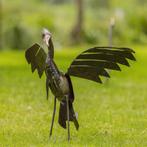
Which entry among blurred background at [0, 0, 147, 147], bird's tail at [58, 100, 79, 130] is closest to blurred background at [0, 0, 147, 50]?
blurred background at [0, 0, 147, 147]

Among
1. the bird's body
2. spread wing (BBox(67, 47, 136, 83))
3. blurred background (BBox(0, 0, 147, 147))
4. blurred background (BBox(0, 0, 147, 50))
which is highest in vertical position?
spread wing (BBox(67, 47, 136, 83))

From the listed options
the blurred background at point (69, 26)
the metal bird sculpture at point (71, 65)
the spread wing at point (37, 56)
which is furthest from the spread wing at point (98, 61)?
the blurred background at point (69, 26)

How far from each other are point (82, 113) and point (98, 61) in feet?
11.4

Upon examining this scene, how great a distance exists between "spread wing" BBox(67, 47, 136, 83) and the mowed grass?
3.18 ft

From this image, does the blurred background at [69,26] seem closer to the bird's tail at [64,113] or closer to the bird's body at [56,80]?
the bird's tail at [64,113]

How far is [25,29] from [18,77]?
1469 centimetres

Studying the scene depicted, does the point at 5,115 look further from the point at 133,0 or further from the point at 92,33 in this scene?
the point at 133,0

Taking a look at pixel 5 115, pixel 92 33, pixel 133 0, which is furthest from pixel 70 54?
pixel 133 0

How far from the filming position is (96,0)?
190ft

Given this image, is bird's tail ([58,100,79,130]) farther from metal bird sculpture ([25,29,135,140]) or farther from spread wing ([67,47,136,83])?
spread wing ([67,47,136,83])

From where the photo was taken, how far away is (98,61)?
840 cm

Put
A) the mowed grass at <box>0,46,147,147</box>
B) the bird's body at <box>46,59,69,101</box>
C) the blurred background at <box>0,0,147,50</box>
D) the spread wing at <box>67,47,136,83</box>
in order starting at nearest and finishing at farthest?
the spread wing at <box>67,47,136,83</box> < the bird's body at <box>46,59,69,101</box> < the mowed grass at <box>0,46,147,147</box> < the blurred background at <box>0,0,147,50</box>

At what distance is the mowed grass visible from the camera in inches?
357

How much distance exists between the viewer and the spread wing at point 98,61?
8203mm
